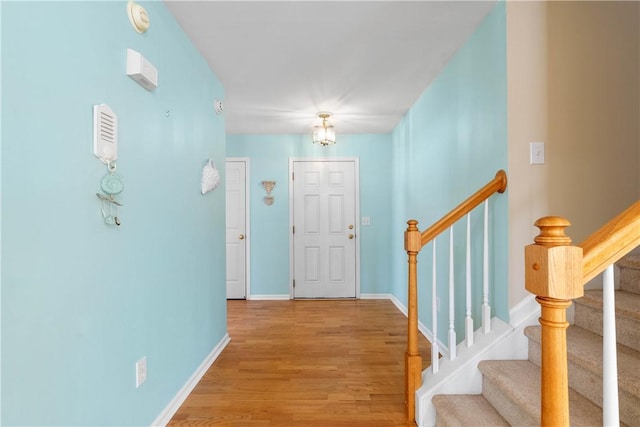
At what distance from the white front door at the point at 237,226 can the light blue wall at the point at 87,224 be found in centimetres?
245

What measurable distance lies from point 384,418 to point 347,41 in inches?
91.5

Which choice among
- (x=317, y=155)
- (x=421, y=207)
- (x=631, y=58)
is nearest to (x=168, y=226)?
(x=421, y=207)

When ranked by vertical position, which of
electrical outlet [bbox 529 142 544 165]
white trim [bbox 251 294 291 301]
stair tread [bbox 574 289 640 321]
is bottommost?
white trim [bbox 251 294 291 301]

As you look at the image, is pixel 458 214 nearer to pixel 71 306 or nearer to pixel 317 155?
pixel 71 306

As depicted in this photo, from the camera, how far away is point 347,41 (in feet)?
7.53

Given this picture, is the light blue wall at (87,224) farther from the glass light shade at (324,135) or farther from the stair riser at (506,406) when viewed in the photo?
the glass light shade at (324,135)

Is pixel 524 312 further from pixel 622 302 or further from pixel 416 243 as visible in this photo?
pixel 416 243

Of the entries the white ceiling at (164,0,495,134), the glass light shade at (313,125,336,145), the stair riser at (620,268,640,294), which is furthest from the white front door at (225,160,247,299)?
the stair riser at (620,268,640,294)

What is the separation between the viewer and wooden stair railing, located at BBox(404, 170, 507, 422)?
1837mm

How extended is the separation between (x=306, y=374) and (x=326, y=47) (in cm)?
229

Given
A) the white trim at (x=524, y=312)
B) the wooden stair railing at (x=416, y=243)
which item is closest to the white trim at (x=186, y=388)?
the wooden stair railing at (x=416, y=243)

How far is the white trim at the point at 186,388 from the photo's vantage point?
183 cm

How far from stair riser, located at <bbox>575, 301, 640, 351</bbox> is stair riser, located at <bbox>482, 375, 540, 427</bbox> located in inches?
20.9

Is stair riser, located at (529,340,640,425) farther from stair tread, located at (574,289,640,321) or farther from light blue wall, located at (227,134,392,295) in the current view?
light blue wall, located at (227,134,392,295)
